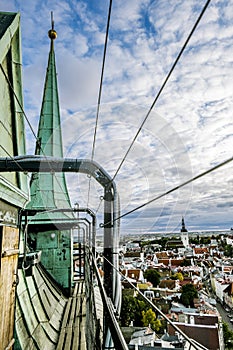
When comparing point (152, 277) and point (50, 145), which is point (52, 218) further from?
point (152, 277)

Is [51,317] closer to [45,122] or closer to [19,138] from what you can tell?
[19,138]

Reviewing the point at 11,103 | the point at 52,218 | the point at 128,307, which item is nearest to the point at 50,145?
the point at 52,218

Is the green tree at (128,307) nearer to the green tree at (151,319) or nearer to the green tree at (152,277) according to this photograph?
the green tree at (151,319)

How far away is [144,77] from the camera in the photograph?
5.49 ft

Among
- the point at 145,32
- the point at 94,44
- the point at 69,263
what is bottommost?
the point at 69,263

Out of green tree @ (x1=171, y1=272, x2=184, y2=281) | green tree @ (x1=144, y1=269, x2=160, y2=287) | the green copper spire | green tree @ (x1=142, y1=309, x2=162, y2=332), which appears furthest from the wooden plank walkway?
green tree @ (x1=171, y1=272, x2=184, y2=281)

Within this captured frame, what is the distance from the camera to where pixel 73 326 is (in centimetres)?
372

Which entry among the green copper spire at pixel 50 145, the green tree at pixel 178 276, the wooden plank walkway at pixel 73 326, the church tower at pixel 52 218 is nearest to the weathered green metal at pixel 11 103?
the church tower at pixel 52 218

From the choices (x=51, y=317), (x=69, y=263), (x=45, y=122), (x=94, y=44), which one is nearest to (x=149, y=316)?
(x=69, y=263)

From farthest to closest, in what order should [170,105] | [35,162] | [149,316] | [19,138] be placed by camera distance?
[149,316] → [19,138] → [35,162] → [170,105]

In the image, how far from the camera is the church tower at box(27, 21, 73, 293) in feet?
16.3

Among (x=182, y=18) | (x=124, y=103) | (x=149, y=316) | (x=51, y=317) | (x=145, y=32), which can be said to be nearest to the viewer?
(x=182, y=18)

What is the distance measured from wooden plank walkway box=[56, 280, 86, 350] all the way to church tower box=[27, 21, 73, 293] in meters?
0.50

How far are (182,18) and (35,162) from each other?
199 centimetres
